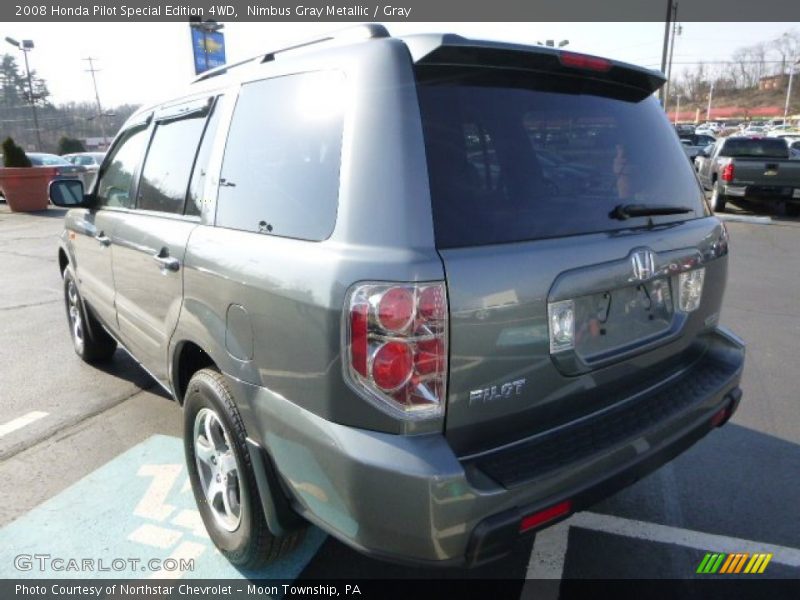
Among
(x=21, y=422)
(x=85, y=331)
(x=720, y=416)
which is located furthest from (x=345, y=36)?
(x=85, y=331)

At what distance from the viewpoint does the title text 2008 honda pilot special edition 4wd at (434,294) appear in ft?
5.69

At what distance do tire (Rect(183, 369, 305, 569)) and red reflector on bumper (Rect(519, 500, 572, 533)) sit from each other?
0.90m

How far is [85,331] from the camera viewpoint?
15.8ft

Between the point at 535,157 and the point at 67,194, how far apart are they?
339 cm

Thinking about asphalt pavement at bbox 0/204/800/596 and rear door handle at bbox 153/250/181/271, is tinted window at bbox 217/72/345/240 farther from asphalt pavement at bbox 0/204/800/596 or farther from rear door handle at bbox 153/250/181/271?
asphalt pavement at bbox 0/204/800/596

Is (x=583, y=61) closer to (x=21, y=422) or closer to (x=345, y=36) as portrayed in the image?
(x=345, y=36)

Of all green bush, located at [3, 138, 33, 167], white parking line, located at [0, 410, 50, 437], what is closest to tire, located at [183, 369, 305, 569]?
white parking line, located at [0, 410, 50, 437]

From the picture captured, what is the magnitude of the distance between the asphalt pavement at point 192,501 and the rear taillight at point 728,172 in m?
9.31

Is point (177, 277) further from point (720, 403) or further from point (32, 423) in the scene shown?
point (720, 403)

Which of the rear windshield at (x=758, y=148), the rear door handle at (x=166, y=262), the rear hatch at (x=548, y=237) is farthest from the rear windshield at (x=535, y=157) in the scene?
A: the rear windshield at (x=758, y=148)

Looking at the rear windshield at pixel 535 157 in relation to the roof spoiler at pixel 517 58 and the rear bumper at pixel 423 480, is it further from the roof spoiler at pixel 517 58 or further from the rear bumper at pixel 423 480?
the rear bumper at pixel 423 480

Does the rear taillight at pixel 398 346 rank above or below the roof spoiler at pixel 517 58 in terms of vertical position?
below

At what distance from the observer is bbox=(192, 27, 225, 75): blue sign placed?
15.4m

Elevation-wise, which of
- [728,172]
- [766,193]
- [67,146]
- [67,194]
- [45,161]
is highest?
[67,146]
